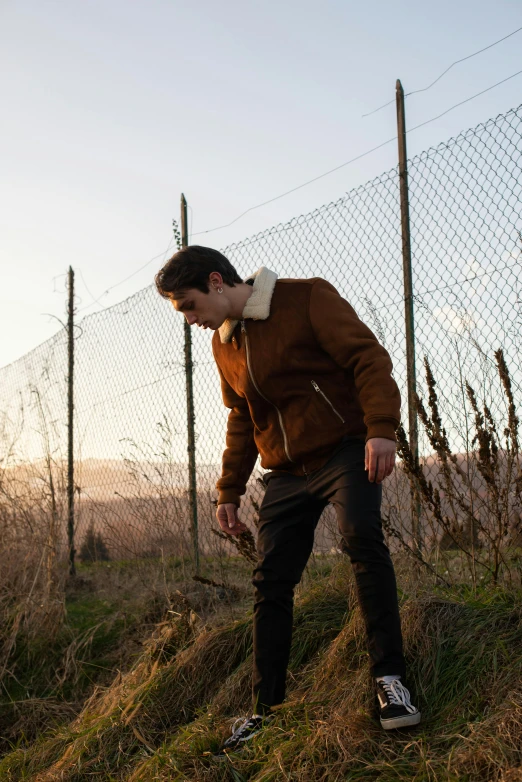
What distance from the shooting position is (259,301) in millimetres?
2930

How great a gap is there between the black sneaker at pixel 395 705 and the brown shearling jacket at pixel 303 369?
0.75m

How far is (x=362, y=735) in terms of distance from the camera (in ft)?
8.26

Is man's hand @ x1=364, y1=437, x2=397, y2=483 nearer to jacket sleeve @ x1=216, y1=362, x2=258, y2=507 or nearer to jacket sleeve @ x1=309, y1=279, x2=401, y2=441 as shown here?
jacket sleeve @ x1=309, y1=279, x2=401, y2=441

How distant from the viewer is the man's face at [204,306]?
2.94 m

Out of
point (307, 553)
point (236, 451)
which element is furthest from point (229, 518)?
point (307, 553)

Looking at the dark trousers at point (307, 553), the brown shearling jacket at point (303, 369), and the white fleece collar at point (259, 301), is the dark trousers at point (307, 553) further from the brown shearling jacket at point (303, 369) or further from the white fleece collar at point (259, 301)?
the white fleece collar at point (259, 301)

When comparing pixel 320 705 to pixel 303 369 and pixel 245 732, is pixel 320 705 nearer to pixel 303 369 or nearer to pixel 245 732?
pixel 245 732

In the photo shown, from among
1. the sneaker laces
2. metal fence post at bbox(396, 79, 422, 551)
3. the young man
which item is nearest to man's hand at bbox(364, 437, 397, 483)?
the young man

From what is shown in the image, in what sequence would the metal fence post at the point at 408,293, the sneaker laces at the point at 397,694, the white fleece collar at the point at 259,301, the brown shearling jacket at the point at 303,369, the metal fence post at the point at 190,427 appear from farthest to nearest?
the metal fence post at the point at 190,427, the metal fence post at the point at 408,293, the white fleece collar at the point at 259,301, the brown shearling jacket at the point at 303,369, the sneaker laces at the point at 397,694

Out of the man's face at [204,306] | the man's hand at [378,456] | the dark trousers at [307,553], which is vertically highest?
the man's face at [204,306]

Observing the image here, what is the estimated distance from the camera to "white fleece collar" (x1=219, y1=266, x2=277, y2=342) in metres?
2.91

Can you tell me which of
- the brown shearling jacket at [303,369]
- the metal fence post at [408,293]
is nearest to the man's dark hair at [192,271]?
the brown shearling jacket at [303,369]

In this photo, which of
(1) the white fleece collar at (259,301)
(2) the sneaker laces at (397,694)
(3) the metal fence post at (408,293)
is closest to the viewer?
(2) the sneaker laces at (397,694)

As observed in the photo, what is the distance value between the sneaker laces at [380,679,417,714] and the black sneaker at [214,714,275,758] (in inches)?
18.6
